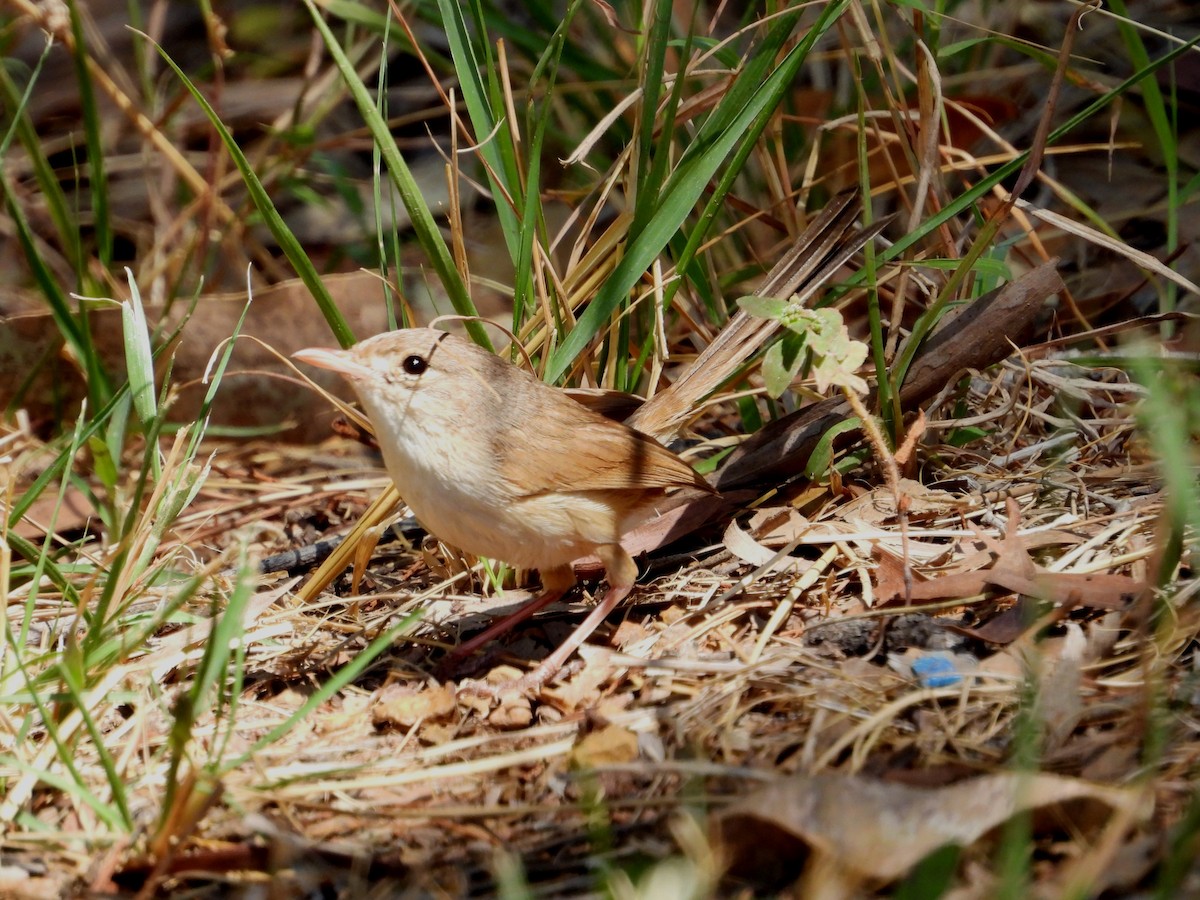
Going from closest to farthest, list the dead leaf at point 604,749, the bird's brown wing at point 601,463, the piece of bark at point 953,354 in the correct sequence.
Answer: the dead leaf at point 604,749 < the bird's brown wing at point 601,463 < the piece of bark at point 953,354

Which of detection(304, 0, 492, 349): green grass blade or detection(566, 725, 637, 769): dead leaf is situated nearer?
detection(566, 725, 637, 769): dead leaf

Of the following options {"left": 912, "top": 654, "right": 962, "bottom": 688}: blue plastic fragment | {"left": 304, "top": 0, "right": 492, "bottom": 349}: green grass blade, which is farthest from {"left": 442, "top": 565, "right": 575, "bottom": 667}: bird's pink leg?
{"left": 912, "top": 654, "right": 962, "bottom": 688}: blue plastic fragment

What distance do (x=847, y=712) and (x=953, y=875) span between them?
0.63 metres

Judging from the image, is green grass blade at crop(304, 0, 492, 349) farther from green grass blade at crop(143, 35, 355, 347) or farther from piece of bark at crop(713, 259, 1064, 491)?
piece of bark at crop(713, 259, 1064, 491)

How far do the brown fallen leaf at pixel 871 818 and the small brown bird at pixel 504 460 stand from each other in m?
1.21

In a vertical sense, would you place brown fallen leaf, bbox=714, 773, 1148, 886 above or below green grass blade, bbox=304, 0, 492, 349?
below

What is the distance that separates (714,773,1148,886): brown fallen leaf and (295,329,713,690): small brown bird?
3.98 feet

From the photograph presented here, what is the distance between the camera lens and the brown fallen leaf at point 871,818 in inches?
88.0

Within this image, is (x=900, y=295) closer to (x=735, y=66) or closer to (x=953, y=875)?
(x=735, y=66)

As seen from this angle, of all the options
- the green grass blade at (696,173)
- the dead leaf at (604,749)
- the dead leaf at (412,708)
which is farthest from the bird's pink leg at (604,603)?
the green grass blade at (696,173)

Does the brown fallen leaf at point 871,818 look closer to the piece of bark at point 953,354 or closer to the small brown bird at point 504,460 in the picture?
A: the small brown bird at point 504,460

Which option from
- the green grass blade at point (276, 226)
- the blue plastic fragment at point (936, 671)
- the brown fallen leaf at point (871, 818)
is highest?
the green grass blade at point (276, 226)

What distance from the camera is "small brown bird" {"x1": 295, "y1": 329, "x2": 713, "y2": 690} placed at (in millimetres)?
3488

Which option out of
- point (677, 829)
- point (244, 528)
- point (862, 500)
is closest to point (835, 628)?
point (862, 500)
